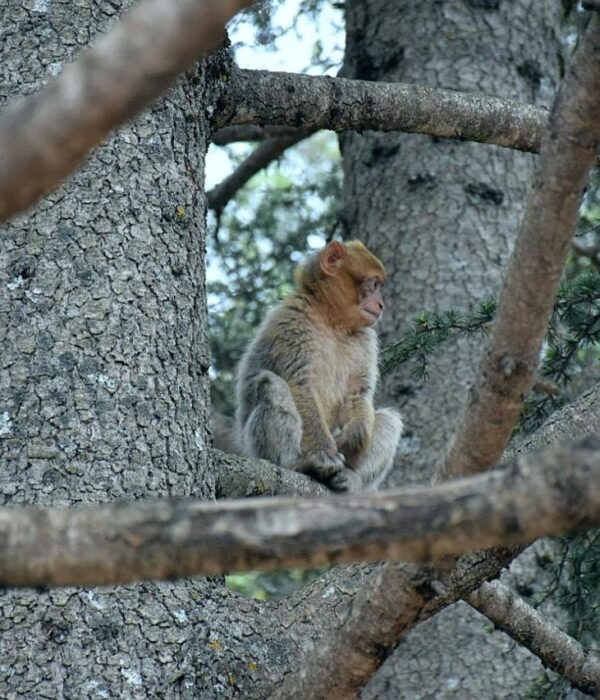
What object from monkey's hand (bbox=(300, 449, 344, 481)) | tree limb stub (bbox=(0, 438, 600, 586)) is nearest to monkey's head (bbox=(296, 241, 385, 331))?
monkey's hand (bbox=(300, 449, 344, 481))

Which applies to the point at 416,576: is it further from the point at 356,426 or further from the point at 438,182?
the point at 438,182

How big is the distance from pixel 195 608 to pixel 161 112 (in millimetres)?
1936

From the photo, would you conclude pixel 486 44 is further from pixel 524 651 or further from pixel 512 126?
pixel 524 651

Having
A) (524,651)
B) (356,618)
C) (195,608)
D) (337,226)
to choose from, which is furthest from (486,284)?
(356,618)

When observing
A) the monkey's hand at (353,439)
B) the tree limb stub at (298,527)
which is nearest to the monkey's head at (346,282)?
the monkey's hand at (353,439)

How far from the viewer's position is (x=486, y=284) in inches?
299

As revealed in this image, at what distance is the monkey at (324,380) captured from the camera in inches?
288

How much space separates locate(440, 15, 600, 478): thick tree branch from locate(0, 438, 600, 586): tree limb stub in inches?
22.2

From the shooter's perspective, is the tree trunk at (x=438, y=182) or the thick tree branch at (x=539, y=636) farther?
the tree trunk at (x=438, y=182)

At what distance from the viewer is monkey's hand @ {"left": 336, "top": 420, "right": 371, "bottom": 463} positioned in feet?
24.7

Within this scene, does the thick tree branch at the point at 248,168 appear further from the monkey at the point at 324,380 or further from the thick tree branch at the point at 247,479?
the thick tree branch at the point at 247,479

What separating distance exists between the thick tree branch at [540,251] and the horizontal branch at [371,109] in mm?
2591

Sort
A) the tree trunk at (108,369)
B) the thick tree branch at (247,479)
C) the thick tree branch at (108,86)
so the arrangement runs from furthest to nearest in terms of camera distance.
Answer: the thick tree branch at (247,479)
the tree trunk at (108,369)
the thick tree branch at (108,86)

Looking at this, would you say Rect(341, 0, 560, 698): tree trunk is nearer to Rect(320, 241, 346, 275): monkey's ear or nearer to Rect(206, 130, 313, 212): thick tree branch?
Rect(320, 241, 346, 275): monkey's ear
